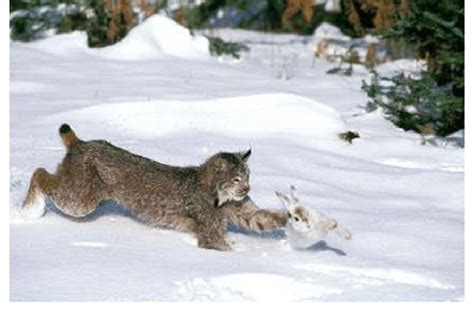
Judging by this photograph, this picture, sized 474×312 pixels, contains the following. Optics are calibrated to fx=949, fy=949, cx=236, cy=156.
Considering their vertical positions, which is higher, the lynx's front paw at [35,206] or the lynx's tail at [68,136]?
the lynx's tail at [68,136]

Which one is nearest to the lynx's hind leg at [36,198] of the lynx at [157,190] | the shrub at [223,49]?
the lynx at [157,190]

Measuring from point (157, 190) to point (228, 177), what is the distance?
0.49m

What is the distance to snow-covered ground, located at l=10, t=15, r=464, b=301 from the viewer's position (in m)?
4.98

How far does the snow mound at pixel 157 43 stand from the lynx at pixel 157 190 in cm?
568

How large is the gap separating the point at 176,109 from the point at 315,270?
403cm

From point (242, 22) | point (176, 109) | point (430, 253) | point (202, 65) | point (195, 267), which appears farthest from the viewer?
point (242, 22)

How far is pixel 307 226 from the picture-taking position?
566 cm

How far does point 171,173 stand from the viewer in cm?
610

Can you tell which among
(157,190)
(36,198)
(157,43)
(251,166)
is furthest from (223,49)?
(36,198)

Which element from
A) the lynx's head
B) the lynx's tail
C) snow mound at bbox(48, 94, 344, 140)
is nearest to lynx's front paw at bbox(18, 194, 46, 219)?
the lynx's tail

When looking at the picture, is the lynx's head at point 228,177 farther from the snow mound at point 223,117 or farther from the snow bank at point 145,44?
the snow bank at point 145,44

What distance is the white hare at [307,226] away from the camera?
565cm
